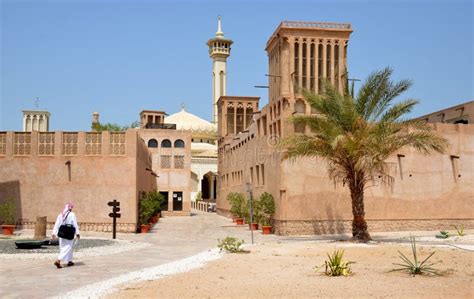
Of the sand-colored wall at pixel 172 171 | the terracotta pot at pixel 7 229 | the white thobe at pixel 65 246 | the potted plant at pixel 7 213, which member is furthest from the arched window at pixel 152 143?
the white thobe at pixel 65 246

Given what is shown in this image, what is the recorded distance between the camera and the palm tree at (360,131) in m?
20.2

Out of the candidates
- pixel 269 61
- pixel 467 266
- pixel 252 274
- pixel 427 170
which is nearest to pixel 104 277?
pixel 252 274

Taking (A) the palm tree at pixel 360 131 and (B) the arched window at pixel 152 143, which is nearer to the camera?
(A) the palm tree at pixel 360 131

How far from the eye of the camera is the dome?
273 feet

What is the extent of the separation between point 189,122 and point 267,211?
58.3 m

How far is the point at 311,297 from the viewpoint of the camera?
9.76 m

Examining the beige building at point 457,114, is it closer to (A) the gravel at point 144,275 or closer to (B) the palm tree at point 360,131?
(B) the palm tree at point 360,131

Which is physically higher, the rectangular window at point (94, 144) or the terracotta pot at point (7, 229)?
the rectangular window at point (94, 144)

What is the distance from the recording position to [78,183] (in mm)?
26328

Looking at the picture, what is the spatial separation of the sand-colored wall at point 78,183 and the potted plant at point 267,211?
5.83 metres

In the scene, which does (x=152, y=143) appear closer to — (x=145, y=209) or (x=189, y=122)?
(x=145, y=209)

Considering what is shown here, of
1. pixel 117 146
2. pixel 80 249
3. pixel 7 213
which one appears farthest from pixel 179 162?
pixel 80 249

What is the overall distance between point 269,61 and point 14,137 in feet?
61.5

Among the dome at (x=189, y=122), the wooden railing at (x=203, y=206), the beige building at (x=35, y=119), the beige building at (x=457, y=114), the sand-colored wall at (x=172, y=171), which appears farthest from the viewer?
the dome at (x=189, y=122)
